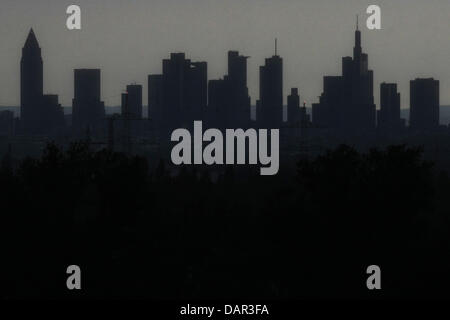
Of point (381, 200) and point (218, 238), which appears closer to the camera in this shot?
point (381, 200)

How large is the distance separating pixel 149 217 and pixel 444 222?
17243 mm

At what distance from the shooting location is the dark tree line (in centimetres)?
4369

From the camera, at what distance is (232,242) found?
5128 centimetres

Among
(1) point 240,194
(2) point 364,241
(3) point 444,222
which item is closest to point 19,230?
(2) point 364,241

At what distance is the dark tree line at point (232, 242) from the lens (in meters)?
43.7

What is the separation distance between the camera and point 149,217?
48.9 m

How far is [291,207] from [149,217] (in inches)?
251

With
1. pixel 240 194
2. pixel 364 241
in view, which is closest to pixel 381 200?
pixel 364 241
